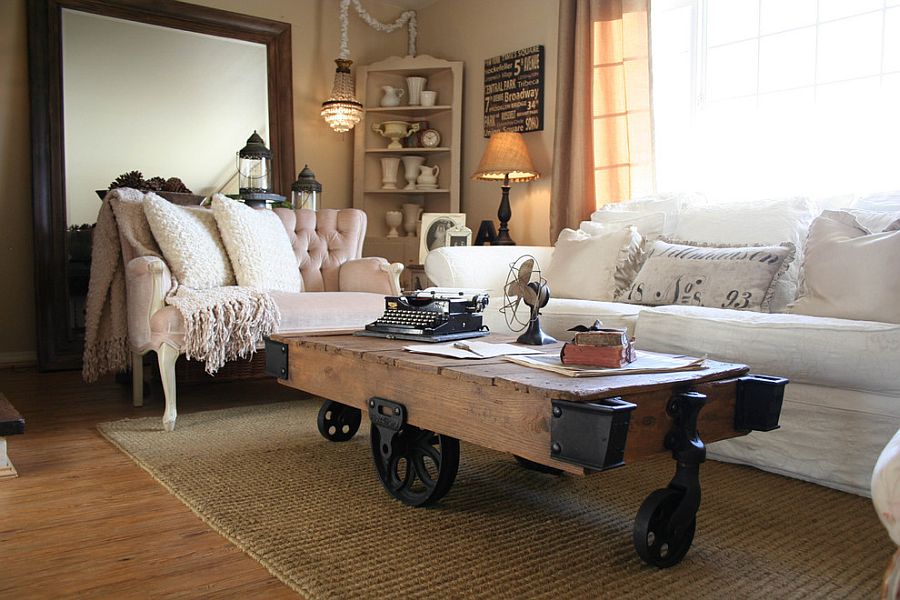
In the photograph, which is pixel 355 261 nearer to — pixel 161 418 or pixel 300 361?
pixel 161 418

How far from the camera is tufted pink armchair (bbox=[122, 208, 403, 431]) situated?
274cm

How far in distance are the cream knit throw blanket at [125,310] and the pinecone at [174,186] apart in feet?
3.62

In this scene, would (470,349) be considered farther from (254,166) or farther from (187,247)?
(254,166)

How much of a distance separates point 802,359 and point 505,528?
0.97m

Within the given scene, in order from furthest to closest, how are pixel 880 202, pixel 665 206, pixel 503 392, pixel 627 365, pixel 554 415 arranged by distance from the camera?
pixel 665 206, pixel 880 202, pixel 627 365, pixel 503 392, pixel 554 415

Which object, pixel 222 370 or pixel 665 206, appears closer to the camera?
pixel 222 370

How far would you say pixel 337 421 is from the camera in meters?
2.61

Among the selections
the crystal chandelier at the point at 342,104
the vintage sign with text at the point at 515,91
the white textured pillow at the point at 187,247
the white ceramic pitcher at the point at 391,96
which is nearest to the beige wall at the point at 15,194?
the white textured pillow at the point at 187,247

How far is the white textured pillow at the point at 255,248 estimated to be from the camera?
3.16m

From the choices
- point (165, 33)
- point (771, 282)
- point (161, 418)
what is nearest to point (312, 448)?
point (161, 418)

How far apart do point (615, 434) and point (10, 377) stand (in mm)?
3524

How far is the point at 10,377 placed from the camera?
3.87m

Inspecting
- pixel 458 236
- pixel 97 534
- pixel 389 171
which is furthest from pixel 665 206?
pixel 97 534

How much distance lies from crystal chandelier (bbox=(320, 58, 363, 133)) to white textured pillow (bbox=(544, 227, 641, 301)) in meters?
1.98
